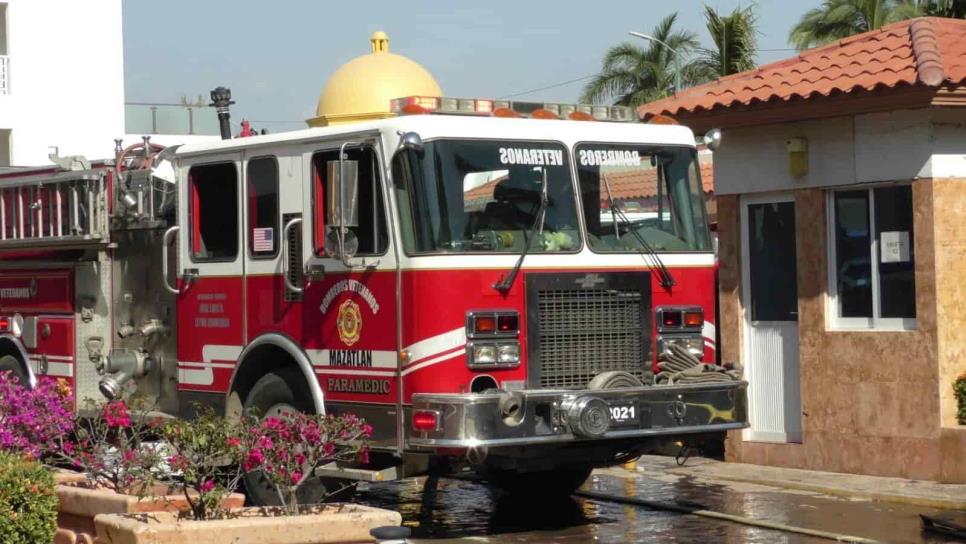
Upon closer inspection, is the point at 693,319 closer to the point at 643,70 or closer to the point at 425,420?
the point at 425,420

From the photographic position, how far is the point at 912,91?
1264 centimetres

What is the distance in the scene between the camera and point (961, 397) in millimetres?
12875

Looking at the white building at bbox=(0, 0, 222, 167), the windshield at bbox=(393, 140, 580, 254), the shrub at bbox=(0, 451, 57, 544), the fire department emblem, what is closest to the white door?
the windshield at bbox=(393, 140, 580, 254)

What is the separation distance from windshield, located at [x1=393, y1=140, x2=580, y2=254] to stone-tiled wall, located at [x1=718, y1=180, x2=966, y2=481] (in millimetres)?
3866

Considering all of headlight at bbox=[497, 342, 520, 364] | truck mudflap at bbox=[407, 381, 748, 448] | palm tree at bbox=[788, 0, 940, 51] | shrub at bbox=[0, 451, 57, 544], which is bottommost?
shrub at bbox=[0, 451, 57, 544]

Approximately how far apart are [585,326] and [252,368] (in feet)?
8.10

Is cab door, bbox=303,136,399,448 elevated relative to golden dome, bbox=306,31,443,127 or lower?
lower

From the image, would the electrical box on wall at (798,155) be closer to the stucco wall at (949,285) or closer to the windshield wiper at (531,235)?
the stucco wall at (949,285)

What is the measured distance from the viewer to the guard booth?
1293cm

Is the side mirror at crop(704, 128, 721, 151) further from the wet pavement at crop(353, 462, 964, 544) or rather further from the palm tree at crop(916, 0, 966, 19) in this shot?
the palm tree at crop(916, 0, 966, 19)

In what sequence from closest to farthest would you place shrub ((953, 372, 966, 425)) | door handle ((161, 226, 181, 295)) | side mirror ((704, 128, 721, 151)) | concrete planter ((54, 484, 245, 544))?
concrete planter ((54, 484, 245, 544)), side mirror ((704, 128, 721, 151)), door handle ((161, 226, 181, 295)), shrub ((953, 372, 966, 425))

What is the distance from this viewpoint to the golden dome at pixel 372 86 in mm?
14398

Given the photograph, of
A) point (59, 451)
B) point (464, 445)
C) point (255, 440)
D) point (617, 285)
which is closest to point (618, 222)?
point (617, 285)

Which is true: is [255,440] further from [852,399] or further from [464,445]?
[852,399]
